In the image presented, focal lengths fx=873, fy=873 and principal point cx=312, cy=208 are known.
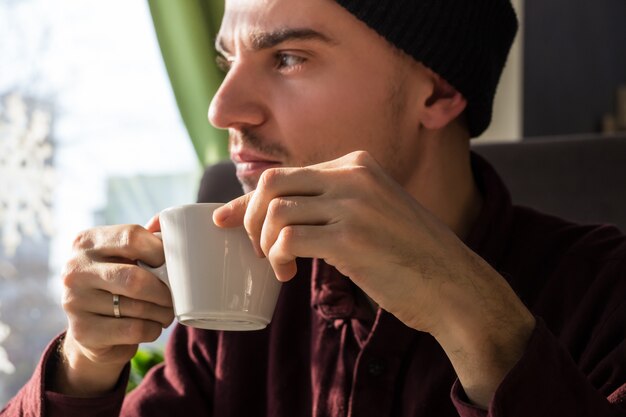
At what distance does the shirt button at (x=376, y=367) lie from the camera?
3.63 feet

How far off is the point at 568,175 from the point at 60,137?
125 centimetres

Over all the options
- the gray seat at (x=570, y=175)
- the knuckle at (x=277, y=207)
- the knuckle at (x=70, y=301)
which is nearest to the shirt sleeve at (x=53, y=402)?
the knuckle at (x=70, y=301)

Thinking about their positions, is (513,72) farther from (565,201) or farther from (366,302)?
(366,302)

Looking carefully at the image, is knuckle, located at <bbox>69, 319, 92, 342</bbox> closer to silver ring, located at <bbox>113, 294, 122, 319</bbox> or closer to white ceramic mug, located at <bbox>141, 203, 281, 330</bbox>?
silver ring, located at <bbox>113, 294, 122, 319</bbox>

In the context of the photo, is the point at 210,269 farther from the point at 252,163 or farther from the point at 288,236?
the point at 252,163

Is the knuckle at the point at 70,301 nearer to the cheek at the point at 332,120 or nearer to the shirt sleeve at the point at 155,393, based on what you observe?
the shirt sleeve at the point at 155,393

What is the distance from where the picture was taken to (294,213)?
76 cm

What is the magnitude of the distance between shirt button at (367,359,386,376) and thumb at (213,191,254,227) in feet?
1.25

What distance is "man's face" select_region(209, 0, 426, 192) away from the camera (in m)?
1.20

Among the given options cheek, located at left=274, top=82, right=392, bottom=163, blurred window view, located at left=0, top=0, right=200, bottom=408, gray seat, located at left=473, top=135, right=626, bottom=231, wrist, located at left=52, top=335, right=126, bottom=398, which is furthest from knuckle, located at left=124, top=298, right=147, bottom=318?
blurred window view, located at left=0, top=0, right=200, bottom=408

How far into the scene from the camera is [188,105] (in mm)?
2162

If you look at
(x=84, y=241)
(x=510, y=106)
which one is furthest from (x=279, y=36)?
(x=510, y=106)

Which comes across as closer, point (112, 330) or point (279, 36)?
point (112, 330)

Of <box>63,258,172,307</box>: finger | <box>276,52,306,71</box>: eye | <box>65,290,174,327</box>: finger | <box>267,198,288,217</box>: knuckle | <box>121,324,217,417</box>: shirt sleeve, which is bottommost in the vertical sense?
<box>121,324,217,417</box>: shirt sleeve
